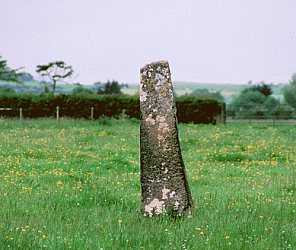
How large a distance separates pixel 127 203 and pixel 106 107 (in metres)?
38.7

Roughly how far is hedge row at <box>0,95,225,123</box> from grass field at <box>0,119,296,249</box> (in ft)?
91.7

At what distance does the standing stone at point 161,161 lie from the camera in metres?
8.40

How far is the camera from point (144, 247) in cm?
667

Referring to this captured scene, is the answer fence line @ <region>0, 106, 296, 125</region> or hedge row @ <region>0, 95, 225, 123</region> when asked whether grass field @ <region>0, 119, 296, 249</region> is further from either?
hedge row @ <region>0, 95, 225, 123</region>

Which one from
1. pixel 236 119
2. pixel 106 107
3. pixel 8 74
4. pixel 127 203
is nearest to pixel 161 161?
pixel 127 203

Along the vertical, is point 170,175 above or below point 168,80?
below

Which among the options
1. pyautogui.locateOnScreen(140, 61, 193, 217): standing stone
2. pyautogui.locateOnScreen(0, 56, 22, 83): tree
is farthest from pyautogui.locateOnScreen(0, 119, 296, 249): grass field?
pyautogui.locateOnScreen(0, 56, 22, 83): tree

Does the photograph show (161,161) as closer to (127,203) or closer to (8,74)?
(127,203)

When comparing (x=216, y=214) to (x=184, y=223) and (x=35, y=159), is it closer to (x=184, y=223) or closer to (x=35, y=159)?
(x=184, y=223)

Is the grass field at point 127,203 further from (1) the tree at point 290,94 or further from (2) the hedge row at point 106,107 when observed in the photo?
(1) the tree at point 290,94

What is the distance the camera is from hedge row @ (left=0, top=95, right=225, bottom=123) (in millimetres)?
47469

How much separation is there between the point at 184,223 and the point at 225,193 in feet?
11.3

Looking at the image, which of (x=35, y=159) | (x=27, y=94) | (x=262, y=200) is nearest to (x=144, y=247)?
(x=262, y=200)

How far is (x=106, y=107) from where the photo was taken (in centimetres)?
4828
